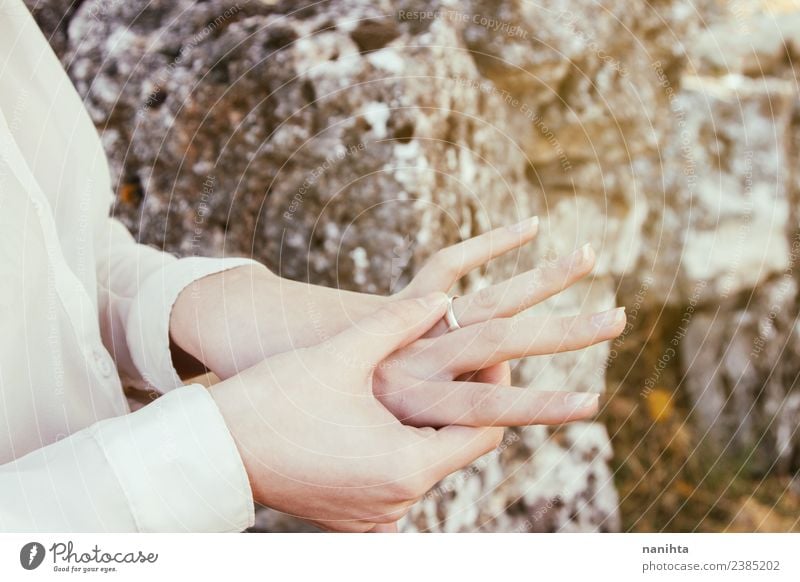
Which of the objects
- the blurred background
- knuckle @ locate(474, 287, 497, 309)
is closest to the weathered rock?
the blurred background

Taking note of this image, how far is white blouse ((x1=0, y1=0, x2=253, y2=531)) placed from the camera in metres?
0.34

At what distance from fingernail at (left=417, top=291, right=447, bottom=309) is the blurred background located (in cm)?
12

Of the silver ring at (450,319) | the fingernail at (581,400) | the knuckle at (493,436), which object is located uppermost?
the silver ring at (450,319)

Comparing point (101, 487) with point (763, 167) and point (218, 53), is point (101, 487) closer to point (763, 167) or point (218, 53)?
point (218, 53)

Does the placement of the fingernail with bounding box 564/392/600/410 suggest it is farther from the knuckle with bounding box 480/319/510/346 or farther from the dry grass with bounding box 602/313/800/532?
the dry grass with bounding box 602/313/800/532

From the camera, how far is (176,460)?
13.4 inches

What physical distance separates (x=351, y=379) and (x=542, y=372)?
0.88ft

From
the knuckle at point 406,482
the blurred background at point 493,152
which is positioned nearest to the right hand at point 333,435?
the knuckle at point 406,482

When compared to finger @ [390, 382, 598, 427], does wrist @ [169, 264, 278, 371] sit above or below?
above

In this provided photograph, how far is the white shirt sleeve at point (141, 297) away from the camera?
42cm

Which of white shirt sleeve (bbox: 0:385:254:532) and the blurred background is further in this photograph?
the blurred background

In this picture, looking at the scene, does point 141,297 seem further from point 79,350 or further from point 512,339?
point 512,339

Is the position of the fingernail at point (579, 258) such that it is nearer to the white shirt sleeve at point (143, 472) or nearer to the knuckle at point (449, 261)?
the knuckle at point (449, 261)

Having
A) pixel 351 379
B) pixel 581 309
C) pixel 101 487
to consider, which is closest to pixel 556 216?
pixel 581 309
